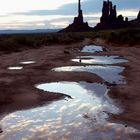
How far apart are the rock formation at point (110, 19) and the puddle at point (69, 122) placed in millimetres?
120241

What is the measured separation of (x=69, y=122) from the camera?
47.3 ft

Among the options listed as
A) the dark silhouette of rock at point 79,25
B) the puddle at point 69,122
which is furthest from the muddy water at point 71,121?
the dark silhouette of rock at point 79,25

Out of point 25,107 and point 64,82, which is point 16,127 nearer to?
point 25,107

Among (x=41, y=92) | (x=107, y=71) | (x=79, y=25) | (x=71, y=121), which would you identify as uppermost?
(x=71, y=121)

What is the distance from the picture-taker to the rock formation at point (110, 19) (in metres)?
137

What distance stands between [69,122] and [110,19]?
127m

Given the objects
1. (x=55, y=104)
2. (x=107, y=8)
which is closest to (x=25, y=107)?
(x=55, y=104)

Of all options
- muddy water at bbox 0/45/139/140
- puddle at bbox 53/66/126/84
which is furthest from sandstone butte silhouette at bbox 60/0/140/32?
muddy water at bbox 0/45/139/140

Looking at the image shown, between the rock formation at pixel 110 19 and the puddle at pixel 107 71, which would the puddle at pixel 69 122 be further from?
the rock formation at pixel 110 19

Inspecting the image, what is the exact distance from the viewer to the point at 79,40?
88.5m

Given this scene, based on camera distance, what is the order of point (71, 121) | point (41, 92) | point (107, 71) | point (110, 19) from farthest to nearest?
point (110, 19) < point (107, 71) < point (41, 92) < point (71, 121)

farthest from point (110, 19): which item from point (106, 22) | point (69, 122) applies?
point (69, 122)

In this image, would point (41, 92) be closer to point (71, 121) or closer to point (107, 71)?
point (71, 121)

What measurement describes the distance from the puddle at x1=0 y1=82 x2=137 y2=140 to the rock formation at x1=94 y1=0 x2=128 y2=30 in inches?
4734
